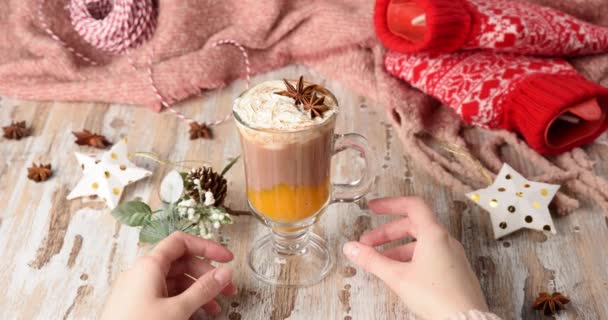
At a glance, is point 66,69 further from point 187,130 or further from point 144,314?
point 144,314

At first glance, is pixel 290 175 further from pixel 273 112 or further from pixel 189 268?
pixel 189 268

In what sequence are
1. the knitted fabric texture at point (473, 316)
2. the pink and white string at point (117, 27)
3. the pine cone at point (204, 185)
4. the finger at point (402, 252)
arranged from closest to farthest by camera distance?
1. the knitted fabric texture at point (473, 316)
2. the finger at point (402, 252)
3. the pine cone at point (204, 185)
4. the pink and white string at point (117, 27)

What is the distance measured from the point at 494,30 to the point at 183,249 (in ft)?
3.00

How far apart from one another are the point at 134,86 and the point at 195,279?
0.66 meters

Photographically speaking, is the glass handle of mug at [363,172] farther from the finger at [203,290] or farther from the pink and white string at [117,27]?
the pink and white string at [117,27]

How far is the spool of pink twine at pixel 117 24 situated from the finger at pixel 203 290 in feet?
2.79

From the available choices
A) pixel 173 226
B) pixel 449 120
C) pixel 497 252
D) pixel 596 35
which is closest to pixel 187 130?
pixel 173 226

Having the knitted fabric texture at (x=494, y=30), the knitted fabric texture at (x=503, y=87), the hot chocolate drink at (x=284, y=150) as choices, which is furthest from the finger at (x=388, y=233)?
the knitted fabric texture at (x=494, y=30)

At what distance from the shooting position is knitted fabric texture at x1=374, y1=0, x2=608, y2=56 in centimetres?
154

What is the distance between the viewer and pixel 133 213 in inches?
50.6

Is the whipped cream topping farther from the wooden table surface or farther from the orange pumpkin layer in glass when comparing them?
the wooden table surface

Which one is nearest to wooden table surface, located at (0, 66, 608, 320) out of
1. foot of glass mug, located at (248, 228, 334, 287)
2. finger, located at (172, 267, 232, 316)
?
foot of glass mug, located at (248, 228, 334, 287)

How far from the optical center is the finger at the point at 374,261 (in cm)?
107

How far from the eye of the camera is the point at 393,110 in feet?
5.14
